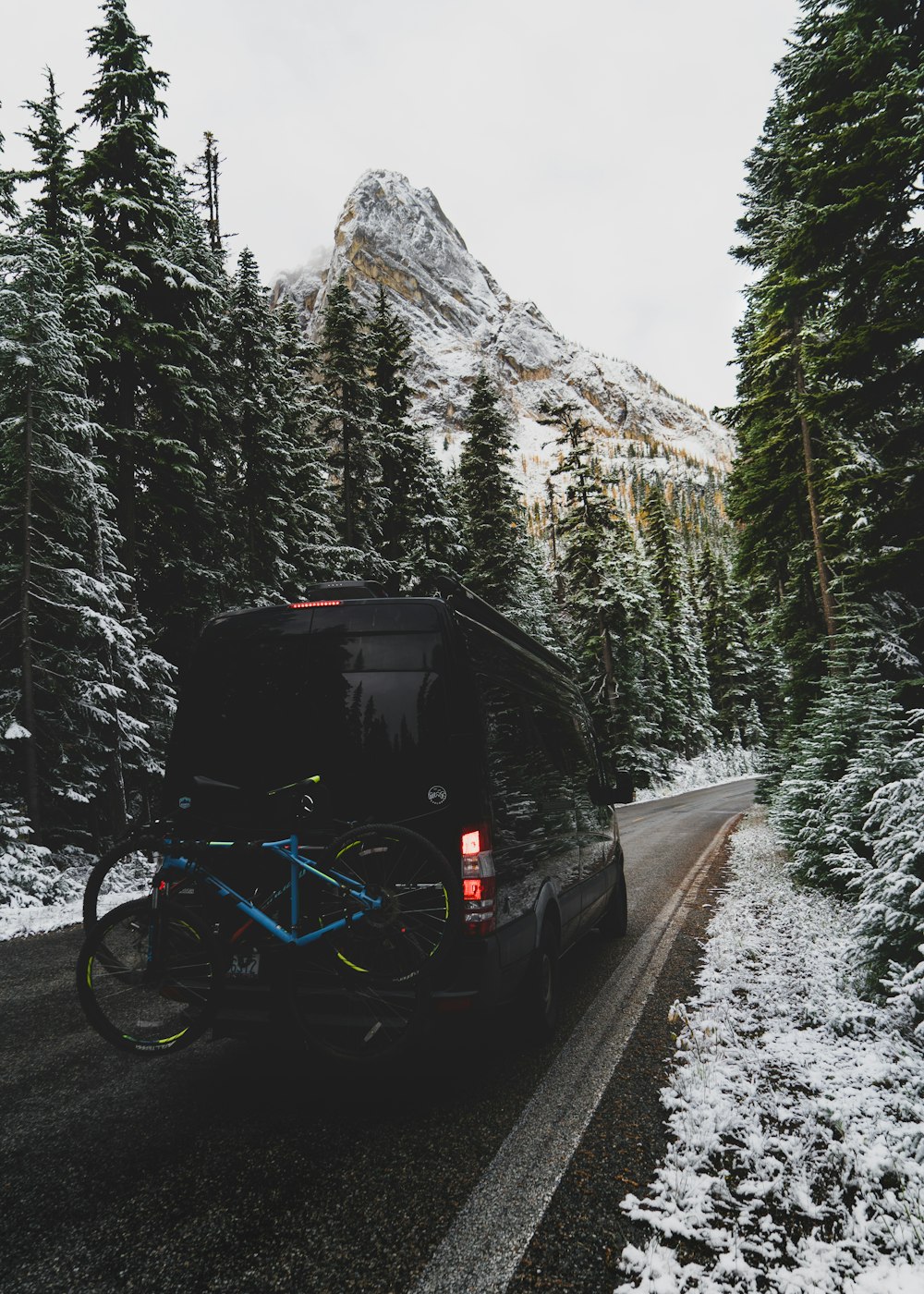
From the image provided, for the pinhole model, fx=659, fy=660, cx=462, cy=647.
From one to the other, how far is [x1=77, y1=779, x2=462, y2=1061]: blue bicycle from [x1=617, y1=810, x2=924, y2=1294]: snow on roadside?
4.87ft

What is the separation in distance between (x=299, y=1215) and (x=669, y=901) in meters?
7.71

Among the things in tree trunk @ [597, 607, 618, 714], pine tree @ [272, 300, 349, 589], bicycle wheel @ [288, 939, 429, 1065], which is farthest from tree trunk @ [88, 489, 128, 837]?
tree trunk @ [597, 607, 618, 714]

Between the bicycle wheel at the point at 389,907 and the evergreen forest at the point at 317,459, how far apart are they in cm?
207

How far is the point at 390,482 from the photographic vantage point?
88.0ft

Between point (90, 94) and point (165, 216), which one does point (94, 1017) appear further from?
point (90, 94)

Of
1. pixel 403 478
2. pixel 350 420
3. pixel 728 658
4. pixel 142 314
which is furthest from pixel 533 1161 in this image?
pixel 728 658

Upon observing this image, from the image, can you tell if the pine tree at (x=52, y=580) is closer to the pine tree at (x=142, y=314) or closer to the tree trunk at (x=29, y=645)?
the tree trunk at (x=29, y=645)

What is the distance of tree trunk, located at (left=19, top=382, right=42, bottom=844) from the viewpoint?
1152 cm

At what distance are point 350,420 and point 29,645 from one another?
14.9 meters

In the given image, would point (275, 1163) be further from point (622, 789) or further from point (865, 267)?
point (865, 267)

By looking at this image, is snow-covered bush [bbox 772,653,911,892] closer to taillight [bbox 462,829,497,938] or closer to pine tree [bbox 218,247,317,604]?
taillight [bbox 462,829,497,938]

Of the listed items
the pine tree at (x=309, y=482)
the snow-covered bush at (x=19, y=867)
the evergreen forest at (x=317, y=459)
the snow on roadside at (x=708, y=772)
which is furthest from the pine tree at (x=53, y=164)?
the snow on roadside at (x=708, y=772)

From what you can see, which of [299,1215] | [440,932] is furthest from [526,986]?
[299,1215]

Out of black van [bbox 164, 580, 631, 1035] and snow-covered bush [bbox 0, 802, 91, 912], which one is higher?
black van [bbox 164, 580, 631, 1035]
